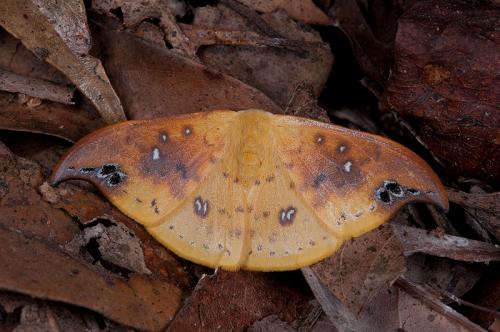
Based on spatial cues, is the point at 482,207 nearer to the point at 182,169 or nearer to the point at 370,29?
the point at 370,29

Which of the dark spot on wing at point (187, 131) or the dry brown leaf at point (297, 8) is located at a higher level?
the dry brown leaf at point (297, 8)

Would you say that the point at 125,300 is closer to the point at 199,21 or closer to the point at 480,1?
the point at 199,21

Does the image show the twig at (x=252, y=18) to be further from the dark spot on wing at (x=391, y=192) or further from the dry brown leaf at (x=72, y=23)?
the dark spot on wing at (x=391, y=192)

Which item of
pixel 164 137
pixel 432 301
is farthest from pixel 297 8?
pixel 432 301

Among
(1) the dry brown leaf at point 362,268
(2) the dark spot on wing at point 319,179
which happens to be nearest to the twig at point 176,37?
(2) the dark spot on wing at point 319,179

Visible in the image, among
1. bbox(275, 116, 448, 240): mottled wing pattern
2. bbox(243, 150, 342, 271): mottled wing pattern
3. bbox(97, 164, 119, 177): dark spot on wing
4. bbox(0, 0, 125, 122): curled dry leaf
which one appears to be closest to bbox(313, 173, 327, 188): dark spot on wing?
bbox(275, 116, 448, 240): mottled wing pattern

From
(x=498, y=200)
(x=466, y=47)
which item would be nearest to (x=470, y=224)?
(x=498, y=200)

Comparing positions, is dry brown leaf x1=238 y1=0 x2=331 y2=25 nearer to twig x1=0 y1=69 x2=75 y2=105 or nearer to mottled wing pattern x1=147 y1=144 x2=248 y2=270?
mottled wing pattern x1=147 y1=144 x2=248 y2=270
